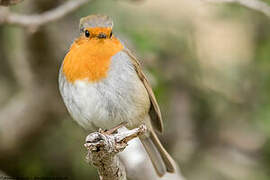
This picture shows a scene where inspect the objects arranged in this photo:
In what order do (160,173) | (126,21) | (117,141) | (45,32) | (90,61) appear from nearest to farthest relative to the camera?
1. (117,141)
2. (90,61)
3. (160,173)
4. (45,32)
5. (126,21)

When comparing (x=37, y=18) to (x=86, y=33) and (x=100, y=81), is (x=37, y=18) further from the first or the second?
(x=100, y=81)

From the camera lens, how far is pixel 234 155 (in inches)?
233

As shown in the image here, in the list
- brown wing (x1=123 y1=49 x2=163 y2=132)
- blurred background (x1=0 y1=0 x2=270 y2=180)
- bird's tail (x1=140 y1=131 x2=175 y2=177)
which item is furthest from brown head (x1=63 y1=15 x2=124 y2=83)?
blurred background (x1=0 y1=0 x2=270 y2=180)

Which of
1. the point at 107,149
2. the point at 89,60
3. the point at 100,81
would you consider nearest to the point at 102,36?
the point at 89,60

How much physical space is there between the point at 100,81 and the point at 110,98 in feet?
0.48

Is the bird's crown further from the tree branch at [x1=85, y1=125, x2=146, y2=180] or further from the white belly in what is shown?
the tree branch at [x1=85, y1=125, x2=146, y2=180]

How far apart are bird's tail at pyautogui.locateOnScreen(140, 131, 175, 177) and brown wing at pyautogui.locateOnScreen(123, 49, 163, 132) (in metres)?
0.14

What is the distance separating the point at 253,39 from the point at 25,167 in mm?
2983

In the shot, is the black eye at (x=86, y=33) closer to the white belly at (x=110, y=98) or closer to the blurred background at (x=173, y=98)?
the white belly at (x=110, y=98)

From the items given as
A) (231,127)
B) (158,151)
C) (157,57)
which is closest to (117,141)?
(158,151)

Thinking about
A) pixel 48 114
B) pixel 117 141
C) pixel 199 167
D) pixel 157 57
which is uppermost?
pixel 117 141

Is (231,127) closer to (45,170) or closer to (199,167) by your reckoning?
(199,167)

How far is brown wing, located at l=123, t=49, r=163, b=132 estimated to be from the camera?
4121 millimetres

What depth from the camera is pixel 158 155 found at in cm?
446
